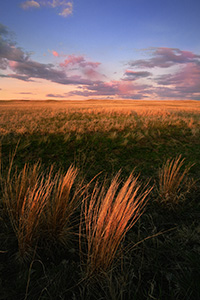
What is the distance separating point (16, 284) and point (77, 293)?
2.09 feet

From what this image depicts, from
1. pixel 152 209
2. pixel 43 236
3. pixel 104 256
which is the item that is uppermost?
pixel 104 256

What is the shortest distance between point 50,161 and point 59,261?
3501mm

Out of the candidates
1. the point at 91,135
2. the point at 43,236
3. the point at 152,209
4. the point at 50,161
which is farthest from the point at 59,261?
the point at 91,135

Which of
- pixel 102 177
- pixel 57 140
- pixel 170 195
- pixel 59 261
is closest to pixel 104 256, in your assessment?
pixel 59 261

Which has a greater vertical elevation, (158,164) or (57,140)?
(57,140)

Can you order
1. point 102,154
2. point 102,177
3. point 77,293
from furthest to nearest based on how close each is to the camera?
point 102,154
point 102,177
point 77,293

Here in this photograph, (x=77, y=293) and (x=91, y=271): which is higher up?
(x=91, y=271)

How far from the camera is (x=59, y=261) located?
2.05 metres

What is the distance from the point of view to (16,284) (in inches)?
66.4

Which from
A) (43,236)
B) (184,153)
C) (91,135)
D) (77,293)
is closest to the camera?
(77,293)

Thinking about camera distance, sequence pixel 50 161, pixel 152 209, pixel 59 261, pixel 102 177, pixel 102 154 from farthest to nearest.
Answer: pixel 102 154
pixel 50 161
pixel 102 177
pixel 152 209
pixel 59 261

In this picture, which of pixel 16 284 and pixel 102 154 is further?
pixel 102 154

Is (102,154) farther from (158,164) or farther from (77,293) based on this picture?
(77,293)

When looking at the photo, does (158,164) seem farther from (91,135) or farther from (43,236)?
(43,236)
